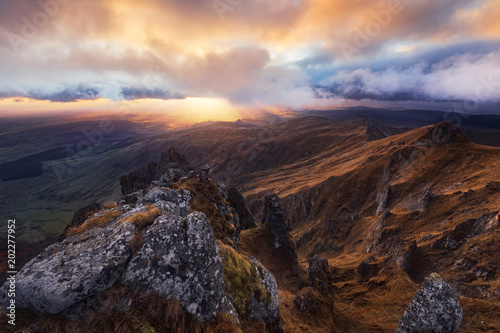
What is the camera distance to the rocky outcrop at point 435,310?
14281mm

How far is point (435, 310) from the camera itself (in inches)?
570

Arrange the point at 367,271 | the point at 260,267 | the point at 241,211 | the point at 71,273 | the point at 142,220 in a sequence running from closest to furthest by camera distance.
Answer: the point at 71,273, the point at 142,220, the point at 260,267, the point at 367,271, the point at 241,211

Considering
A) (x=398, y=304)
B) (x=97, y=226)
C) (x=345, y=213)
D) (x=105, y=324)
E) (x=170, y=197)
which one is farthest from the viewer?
(x=345, y=213)

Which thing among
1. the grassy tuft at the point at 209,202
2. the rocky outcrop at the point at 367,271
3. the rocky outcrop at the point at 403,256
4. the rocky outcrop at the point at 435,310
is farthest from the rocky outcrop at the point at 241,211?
the rocky outcrop at the point at 435,310

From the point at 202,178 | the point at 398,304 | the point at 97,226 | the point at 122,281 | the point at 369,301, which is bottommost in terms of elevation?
the point at 369,301

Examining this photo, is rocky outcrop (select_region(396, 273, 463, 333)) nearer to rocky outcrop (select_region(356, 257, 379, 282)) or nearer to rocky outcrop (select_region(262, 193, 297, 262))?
rocky outcrop (select_region(262, 193, 297, 262))

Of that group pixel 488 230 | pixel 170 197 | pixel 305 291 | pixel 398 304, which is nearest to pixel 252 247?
pixel 305 291

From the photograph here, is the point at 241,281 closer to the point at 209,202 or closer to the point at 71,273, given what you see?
the point at 71,273

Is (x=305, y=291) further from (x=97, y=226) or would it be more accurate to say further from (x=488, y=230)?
(x=488, y=230)

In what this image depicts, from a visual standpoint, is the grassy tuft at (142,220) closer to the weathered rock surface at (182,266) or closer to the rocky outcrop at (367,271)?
the weathered rock surface at (182,266)

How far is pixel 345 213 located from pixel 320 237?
13469 millimetres

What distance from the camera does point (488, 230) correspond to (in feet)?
108

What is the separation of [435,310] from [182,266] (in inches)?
689

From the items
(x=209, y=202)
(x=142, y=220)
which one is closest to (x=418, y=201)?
(x=209, y=202)
